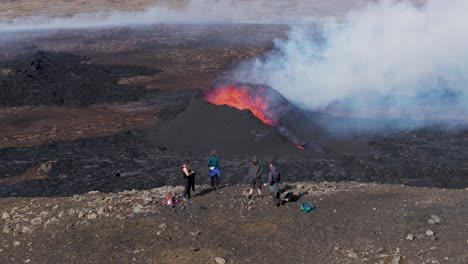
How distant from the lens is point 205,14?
91.3 meters

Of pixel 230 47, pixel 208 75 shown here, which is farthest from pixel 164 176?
pixel 230 47

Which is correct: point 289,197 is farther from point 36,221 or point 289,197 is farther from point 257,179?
point 36,221

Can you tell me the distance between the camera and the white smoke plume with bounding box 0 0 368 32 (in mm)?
78250

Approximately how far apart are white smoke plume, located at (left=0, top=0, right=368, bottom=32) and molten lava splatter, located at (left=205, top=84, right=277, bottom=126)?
167 ft

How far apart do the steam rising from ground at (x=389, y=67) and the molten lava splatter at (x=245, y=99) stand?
18.9ft

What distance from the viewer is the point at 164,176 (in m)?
22.4

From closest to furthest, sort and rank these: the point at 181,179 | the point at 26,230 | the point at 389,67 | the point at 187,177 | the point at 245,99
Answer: the point at 26,230
the point at 187,177
the point at 181,179
the point at 245,99
the point at 389,67

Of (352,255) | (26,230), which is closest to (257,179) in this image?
(352,255)

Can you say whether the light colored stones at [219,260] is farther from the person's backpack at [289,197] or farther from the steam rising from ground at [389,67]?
the steam rising from ground at [389,67]

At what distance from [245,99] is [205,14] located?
2604 inches

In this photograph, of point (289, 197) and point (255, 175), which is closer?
point (289, 197)

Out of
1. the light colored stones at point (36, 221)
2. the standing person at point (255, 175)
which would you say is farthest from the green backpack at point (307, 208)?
the light colored stones at point (36, 221)

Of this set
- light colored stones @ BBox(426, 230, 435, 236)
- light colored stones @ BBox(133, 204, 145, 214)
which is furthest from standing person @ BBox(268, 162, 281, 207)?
light colored stones @ BBox(426, 230, 435, 236)

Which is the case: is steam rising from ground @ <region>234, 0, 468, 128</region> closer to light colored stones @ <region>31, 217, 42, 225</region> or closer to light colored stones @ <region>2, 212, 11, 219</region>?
light colored stones @ <region>31, 217, 42, 225</region>
